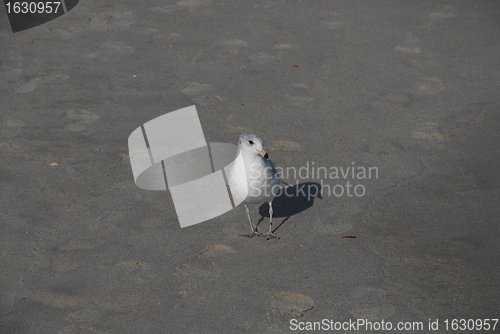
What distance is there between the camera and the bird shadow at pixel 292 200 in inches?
252

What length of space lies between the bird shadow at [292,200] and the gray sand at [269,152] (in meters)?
0.10

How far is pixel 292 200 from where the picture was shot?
6.61 metres

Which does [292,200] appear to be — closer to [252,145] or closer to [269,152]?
[269,152]

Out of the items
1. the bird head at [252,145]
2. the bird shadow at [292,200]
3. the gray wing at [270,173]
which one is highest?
the bird head at [252,145]

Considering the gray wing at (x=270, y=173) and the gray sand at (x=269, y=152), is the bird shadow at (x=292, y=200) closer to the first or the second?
the gray sand at (x=269, y=152)

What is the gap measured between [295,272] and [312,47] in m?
5.49

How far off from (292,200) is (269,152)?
1.01 m

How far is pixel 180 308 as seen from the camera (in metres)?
5.07

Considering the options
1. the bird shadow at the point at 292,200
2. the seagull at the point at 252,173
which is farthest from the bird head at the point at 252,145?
the bird shadow at the point at 292,200

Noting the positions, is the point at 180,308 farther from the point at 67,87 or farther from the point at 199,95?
the point at 67,87

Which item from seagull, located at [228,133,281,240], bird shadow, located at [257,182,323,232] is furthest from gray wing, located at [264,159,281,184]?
bird shadow, located at [257,182,323,232]

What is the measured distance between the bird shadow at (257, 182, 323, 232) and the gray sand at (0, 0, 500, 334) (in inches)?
4.0

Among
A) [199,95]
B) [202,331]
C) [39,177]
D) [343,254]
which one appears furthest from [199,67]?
[202,331]

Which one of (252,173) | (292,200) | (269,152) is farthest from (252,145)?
(269,152)
